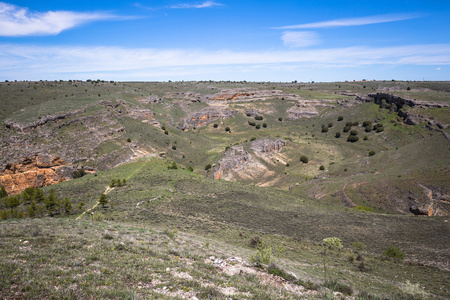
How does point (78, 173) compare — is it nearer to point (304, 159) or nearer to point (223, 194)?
point (223, 194)

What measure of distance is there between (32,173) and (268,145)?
4784 centimetres

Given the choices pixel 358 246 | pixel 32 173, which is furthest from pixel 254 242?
pixel 32 173

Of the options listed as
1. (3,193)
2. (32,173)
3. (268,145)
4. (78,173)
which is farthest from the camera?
(268,145)

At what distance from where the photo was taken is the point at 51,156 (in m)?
43.3

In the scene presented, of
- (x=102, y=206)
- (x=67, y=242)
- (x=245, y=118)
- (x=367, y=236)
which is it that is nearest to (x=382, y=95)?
(x=245, y=118)

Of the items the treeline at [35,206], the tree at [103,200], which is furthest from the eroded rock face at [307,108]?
the treeline at [35,206]

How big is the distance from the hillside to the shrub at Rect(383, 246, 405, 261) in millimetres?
388

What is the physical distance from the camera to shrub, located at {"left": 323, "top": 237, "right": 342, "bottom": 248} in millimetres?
19747

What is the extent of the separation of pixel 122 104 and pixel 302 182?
59.7 meters

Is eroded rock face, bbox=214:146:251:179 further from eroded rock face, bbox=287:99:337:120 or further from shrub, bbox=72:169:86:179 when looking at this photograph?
eroded rock face, bbox=287:99:337:120

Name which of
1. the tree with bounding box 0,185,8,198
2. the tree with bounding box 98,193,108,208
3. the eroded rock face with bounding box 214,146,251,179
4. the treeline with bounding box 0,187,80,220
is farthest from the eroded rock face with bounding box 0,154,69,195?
the eroded rock face with bounding box 214,146,251,179

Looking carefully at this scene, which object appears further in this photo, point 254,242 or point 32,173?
point 32,173

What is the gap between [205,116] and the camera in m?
93.8

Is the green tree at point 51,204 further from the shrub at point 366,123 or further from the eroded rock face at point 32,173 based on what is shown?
the shrub at point 366,123
